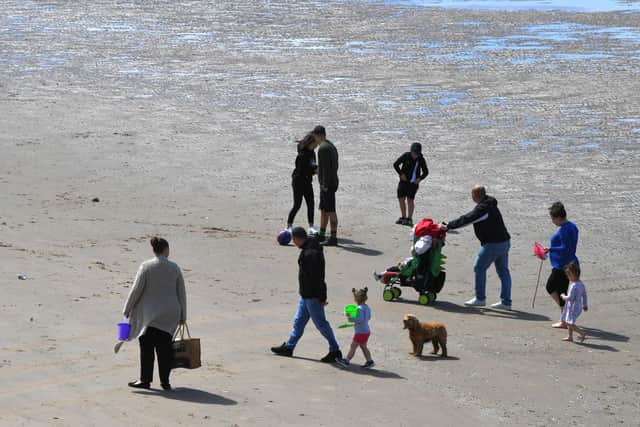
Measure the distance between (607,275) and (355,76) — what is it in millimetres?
18040

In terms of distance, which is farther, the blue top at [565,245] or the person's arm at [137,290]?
Answer: the blue top at [565,245]

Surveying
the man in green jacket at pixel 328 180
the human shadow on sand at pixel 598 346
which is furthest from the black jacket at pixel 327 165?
the human shadow on sand at pixel 598 346

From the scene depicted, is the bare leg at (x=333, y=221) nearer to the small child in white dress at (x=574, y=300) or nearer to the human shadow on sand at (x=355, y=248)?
the human shadow on sand at (x=355, y=248)

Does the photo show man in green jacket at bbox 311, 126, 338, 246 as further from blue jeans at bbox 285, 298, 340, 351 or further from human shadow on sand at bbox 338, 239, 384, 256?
blue jeans at bbox 285, 298, 340, 351

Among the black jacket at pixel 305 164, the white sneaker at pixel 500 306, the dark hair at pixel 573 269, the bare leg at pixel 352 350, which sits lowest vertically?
the bare leg at pixel 352 350

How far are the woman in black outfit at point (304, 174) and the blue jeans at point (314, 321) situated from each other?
602cm

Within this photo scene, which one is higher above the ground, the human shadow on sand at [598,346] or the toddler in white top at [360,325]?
the toddler in white top at [360,325]

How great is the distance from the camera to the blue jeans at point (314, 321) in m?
12.6

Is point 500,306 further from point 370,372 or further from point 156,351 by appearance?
point 156,351

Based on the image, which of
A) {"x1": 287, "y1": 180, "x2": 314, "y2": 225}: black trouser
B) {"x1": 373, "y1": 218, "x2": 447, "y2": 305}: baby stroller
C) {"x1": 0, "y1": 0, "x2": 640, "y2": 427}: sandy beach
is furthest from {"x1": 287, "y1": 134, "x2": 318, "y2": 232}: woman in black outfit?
{"x1": 373, "y1": 218, "x2": 447, "y2": 305}: baby stroller

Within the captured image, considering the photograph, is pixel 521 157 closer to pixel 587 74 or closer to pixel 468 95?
pixel 468 95

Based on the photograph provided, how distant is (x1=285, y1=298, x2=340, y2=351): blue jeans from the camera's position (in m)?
12.6

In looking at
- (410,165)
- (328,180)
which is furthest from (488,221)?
(410,165)

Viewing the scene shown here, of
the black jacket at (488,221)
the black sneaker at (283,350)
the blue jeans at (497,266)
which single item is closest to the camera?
the black sneaker at (283,350)
